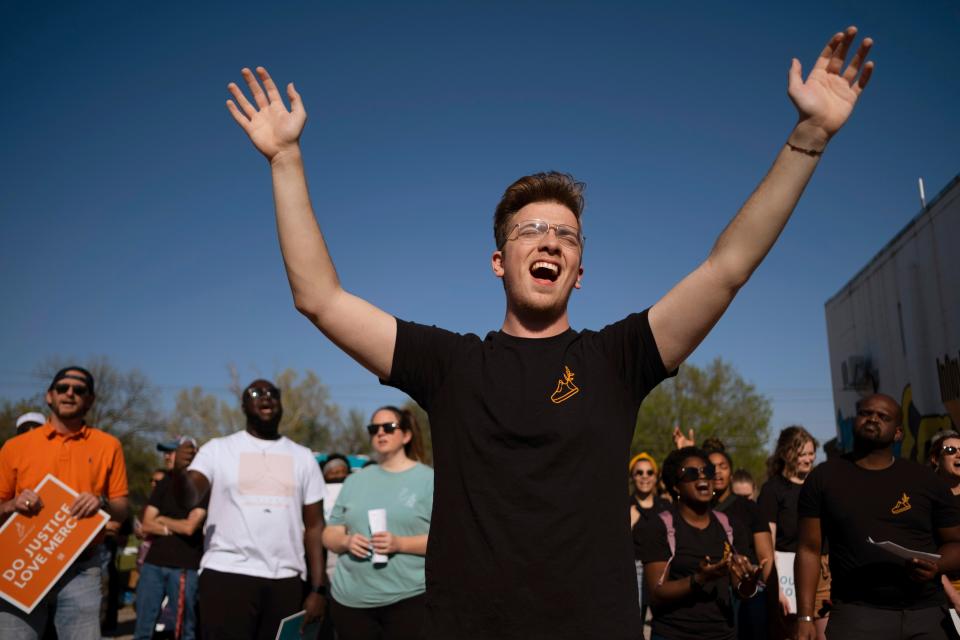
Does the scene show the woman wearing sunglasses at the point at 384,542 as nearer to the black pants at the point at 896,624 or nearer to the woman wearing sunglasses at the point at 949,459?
the black pants at the point at 896,624

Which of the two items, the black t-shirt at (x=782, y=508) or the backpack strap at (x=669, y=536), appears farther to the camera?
the black t-shirt at (x=782, y=508)

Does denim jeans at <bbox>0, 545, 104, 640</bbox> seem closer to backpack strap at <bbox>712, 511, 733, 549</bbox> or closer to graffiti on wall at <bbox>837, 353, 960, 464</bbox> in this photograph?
backpack strap at <bbox>712, 511, 733, 549</bbox>

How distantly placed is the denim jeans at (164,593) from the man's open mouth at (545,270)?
6.48 m

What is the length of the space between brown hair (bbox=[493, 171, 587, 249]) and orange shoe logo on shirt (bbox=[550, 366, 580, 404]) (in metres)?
0.56

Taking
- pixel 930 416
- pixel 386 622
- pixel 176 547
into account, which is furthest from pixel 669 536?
pixel 930 416

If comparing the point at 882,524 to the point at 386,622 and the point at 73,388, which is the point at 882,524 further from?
the point at 73,388

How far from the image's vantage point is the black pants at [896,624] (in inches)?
176

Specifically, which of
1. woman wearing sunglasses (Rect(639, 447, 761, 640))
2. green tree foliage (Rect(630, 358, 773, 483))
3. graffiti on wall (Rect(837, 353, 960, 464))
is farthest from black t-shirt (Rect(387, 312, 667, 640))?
green tree foliage (Rect(630, 358, 773, 483))

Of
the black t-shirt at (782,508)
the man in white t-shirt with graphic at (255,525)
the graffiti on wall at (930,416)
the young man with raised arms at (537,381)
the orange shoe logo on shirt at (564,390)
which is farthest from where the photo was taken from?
the graffiti on wall at (930,416)

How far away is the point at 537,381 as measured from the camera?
2193 millimetres

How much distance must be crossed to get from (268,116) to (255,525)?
367 cm

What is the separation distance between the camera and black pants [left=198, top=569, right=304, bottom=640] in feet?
16.6

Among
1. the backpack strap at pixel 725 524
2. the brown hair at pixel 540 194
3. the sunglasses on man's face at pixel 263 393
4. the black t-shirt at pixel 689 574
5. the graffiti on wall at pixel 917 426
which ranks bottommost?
the black t-shirt at pixel 689 574

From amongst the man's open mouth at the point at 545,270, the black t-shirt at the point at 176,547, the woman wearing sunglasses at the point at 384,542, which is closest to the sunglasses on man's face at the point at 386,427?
the woman wearing sunglasses at the point at 384,542
